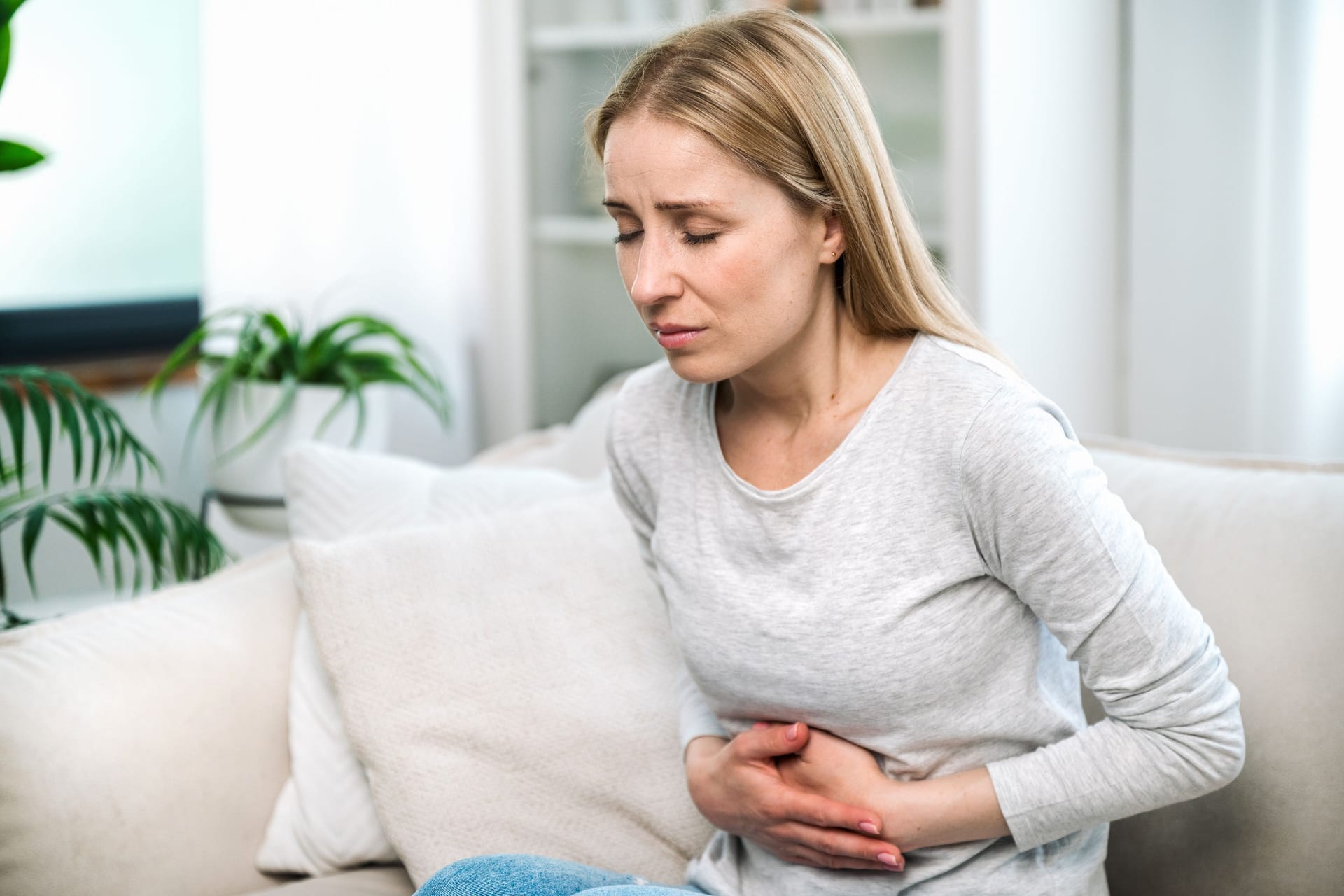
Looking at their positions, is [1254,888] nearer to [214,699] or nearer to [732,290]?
[732,290]

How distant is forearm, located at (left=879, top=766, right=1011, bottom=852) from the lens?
0.91m

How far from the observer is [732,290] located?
89 cm

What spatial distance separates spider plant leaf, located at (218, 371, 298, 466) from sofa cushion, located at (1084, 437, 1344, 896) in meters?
1.38

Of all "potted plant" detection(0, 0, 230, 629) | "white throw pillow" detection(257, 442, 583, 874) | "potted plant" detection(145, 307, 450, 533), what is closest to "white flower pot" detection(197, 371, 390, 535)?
"potted plant" detection(145, 307, 450, 533)

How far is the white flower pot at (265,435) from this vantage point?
2.09 metres

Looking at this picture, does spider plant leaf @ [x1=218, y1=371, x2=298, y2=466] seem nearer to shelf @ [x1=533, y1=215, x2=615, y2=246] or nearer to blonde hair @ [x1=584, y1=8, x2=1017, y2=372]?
shelf @ [x1=533, y1=215, x2=615, y2=246]

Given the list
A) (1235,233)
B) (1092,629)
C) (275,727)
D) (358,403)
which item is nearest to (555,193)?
(358,403)

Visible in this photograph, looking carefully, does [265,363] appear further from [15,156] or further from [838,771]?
[838,771]

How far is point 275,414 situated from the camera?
206 cm

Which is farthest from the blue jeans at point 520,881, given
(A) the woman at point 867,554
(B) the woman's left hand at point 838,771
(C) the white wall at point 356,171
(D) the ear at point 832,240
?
(C) the white wall at point 356,171

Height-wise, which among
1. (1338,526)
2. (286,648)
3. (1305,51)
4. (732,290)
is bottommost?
(286,648)

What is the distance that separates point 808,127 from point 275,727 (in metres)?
0.80

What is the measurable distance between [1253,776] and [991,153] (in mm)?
1226

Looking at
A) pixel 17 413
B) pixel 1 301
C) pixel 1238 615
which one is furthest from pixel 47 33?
pixel 1238 615
